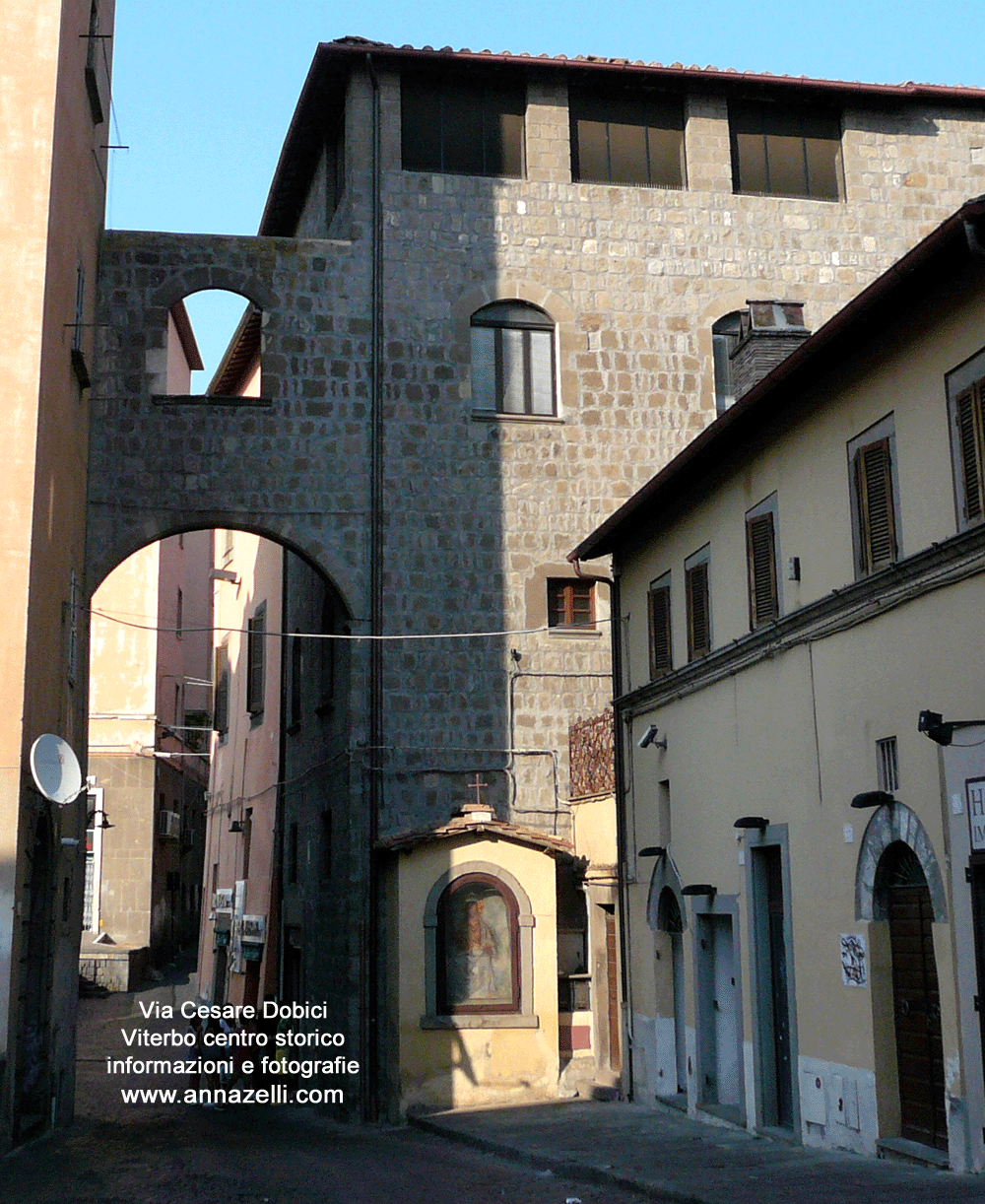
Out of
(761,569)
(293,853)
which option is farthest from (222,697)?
(761,569)

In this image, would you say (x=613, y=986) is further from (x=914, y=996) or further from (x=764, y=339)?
(x=914, y=996)

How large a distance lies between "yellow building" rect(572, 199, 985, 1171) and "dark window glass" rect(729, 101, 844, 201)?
8.06 metres

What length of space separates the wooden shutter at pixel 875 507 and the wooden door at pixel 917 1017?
250 centimetres

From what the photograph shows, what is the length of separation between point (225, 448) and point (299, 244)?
10.1 ft

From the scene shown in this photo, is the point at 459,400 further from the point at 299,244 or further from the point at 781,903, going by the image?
the point at 781,903

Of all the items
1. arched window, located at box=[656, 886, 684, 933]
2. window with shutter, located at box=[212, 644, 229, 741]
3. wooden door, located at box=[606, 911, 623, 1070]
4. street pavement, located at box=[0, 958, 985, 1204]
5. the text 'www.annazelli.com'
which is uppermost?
window with shutter, located at box=[212, 644, 229, 741]

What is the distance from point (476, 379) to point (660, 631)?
596 centimetres

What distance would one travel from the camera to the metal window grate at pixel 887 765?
449 inches

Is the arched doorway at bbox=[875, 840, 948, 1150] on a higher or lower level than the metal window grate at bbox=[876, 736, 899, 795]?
lower

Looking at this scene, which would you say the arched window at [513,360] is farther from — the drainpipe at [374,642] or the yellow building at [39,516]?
the yellow building at [39,516]

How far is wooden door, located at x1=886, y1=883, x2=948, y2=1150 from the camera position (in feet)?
35.9

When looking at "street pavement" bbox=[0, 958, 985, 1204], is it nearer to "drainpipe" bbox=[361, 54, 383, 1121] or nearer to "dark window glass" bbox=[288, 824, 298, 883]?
"drainpipe" bbox=[361, 54, 383, 1121]

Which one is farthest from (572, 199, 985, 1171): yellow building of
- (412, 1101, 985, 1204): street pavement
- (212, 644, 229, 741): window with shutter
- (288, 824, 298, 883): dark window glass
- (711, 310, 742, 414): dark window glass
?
(212, 644, 229, 741): window with shutter

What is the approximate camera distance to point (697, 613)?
1598 centimetres
